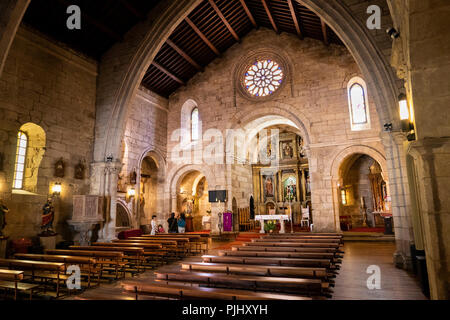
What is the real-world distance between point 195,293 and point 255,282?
87 cm

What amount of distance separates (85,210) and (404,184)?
9188 millimetres

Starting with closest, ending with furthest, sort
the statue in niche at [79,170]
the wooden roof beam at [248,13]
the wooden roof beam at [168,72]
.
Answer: the statue in niche at [79,170] < the wooden roof beam at [248,13] < the wooden roof beam at [168,72]

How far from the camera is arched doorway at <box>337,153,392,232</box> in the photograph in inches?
543

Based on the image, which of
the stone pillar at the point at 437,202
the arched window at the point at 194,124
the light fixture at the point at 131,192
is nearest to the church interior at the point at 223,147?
the stone pillar at the point at 437,202

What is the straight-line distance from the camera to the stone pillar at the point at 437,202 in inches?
114

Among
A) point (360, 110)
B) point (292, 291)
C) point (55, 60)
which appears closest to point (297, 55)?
point (360, 110)

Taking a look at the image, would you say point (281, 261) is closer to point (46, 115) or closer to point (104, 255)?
point (104, 255)

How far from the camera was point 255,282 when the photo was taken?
346 centimetres

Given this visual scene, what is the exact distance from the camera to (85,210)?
9109 mm

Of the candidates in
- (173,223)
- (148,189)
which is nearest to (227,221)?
(173,223)

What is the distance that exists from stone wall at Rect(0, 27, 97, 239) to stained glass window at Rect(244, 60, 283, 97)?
7391mm

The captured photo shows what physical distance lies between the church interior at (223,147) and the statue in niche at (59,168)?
4 cm

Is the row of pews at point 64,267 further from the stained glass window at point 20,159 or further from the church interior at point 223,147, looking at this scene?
the stained glass window at point 20,159
